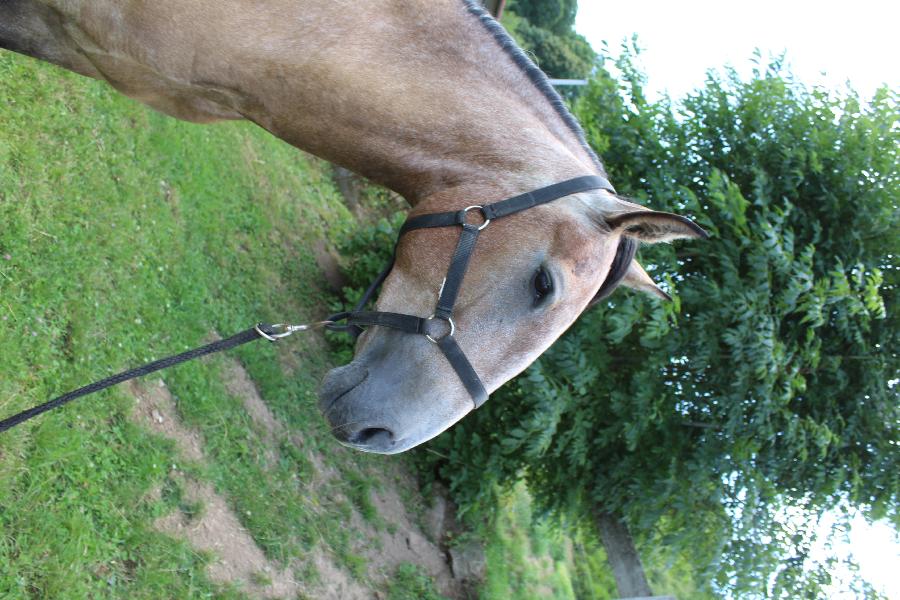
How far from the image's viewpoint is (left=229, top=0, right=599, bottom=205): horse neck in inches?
111

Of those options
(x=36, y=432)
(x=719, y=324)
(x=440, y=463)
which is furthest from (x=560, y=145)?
(x=440, y=463)

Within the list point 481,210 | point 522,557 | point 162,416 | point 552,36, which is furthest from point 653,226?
point 552,36

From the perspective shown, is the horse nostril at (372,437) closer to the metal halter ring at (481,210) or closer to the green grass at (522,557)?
the metal halter ring at (481,210)

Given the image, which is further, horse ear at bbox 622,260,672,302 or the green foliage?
the green foliage

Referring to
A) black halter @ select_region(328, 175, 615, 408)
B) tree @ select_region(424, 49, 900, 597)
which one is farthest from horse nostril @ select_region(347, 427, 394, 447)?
tree @ select_region(424, 49, 900, 597)

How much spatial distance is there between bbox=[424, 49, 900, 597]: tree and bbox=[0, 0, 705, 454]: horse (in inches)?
132

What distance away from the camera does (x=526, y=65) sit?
124 inches

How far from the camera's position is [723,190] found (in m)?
6.51

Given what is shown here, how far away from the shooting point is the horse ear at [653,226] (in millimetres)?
2584

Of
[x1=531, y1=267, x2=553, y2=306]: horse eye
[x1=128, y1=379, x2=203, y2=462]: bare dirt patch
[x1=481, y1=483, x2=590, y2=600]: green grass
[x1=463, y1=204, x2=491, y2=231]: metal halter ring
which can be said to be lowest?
[x1=481, y1=483, x2=590, y2=600]: green grass

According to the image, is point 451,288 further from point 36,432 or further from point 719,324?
point 719,324

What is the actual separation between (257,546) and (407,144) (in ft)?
11.8

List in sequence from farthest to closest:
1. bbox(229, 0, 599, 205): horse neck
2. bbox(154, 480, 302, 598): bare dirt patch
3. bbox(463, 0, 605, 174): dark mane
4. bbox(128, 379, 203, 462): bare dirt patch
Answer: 1. bbox(128, 379, 203, 462): bare dirt patch
2. bbox(154, 480, 302, 598): bare dirt patch
3. bbox(463, 0, 605, 174): dark mane
4. bbox(229, 0, 599, 205): horse neck

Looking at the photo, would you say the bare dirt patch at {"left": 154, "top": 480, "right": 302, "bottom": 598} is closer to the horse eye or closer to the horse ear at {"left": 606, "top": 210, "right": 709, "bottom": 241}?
the horse eye
